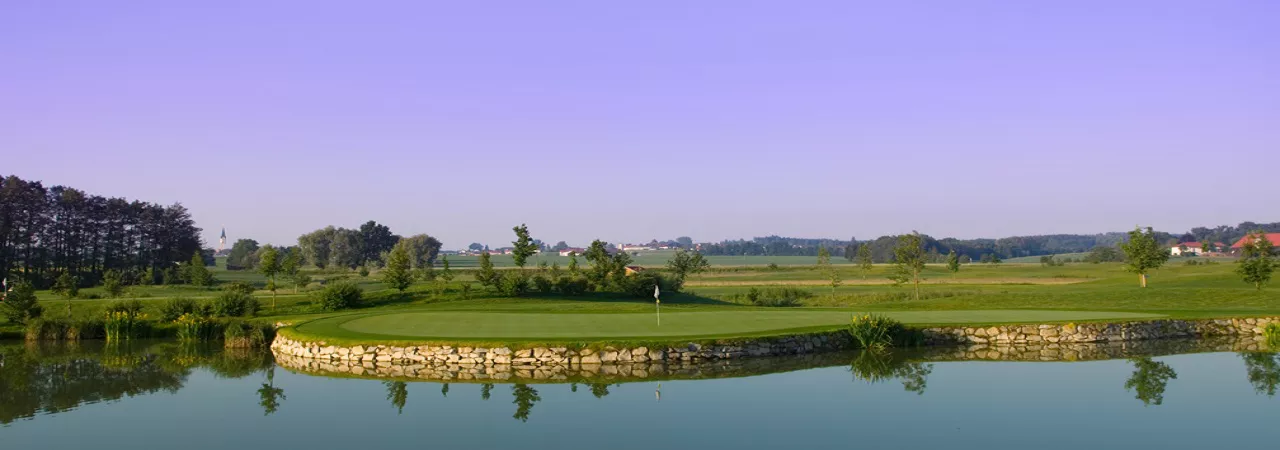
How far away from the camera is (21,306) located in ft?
105

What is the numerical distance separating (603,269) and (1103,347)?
23664 mm

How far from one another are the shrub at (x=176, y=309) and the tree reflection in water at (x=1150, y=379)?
31286 millimetres

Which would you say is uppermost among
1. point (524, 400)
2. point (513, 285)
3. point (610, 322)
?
point (513, 285)

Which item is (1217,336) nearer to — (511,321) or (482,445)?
(511,321)

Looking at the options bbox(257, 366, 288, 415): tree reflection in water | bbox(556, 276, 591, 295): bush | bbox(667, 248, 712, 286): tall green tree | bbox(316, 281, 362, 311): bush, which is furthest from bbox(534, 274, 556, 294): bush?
bbox(257, 366, 288, 415): tree reflection in water

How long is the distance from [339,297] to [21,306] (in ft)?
36.7

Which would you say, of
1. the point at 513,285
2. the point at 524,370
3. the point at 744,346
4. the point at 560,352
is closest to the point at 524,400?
the point at 524,370

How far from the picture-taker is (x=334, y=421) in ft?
49.1

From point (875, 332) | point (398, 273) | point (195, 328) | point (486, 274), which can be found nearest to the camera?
point (875, 332)

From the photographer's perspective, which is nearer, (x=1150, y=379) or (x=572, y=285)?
(x=1150, y=379)

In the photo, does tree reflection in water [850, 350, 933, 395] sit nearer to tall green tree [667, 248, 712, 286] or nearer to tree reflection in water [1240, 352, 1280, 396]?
tree reflection in water [1240, 352, 1280, 396]

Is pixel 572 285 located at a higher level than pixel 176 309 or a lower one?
higher

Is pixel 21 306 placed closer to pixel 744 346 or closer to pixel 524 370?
pixel 524 370

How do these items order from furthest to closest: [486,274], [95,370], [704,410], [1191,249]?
[1191,249]
[486,274]
[95,370]
[704,410]
